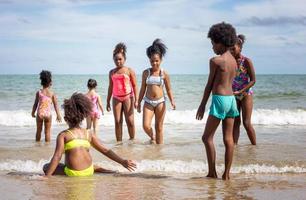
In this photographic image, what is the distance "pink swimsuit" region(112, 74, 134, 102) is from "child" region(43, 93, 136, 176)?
4001 mm

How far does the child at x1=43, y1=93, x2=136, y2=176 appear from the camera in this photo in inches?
218

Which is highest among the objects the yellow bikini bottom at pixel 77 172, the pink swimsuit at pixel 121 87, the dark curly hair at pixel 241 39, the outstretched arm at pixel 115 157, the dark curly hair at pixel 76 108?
the dark curly hair at pixel 241 39

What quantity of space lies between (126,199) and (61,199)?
26.5 inches

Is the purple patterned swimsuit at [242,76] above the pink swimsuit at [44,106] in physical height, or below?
above

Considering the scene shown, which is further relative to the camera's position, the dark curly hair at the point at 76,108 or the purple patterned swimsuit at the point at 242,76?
the purple patterned swimsuit at the point at 242,76

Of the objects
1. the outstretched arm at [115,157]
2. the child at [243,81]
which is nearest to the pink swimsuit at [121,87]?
the child at [243,81]

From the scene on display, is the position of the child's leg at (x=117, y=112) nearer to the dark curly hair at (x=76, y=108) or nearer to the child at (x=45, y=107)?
the child at (x=45, y=107)

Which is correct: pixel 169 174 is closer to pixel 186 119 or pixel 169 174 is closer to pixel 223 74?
pixel 223 74

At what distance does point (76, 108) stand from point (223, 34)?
2.03 meters

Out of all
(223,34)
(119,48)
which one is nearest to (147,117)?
(119,48)

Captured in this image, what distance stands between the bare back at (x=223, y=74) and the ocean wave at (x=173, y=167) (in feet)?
5.03

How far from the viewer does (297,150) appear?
8.28 metres

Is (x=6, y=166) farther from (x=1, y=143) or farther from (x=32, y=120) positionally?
(x=32, y=120)

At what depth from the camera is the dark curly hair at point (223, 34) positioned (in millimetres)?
5566
